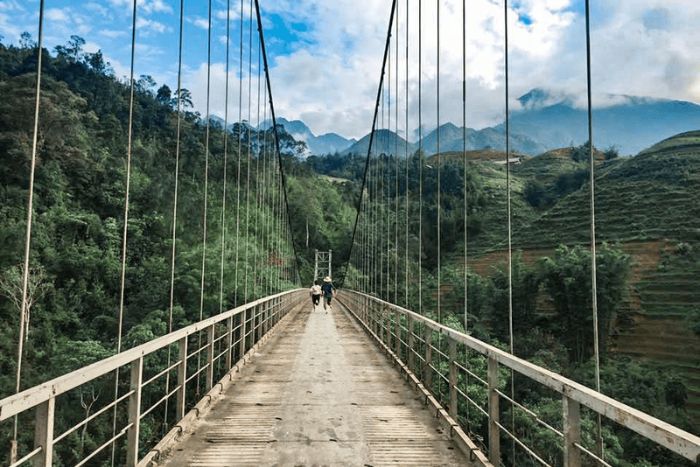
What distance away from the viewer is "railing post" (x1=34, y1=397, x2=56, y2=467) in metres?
1.65

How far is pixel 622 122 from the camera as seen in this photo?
13775 centimetres

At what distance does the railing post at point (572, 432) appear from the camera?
1.81 m

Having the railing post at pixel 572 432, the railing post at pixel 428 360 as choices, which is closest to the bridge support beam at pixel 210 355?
the railing post at pixel 428 360

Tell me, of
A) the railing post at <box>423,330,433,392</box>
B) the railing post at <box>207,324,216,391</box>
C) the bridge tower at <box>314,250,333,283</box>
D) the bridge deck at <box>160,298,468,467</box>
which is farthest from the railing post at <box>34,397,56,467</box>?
the bridge tower at <box>314,250,333,283</box>

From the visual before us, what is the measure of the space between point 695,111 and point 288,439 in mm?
169964

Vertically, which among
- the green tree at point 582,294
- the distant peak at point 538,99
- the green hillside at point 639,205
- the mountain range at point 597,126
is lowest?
the green tree at point 582,294

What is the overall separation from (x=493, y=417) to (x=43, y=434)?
2.05 m

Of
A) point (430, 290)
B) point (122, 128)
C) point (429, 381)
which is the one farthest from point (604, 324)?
point (122, 128)

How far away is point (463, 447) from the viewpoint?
2.95 m

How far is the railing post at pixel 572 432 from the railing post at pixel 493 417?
78 cm

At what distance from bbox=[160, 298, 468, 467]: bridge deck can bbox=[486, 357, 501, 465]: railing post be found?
173 mm

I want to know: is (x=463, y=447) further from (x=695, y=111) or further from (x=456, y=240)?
(x=695, y=111)

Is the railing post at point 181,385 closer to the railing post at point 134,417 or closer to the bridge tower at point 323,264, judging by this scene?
the railing post at point 134,417

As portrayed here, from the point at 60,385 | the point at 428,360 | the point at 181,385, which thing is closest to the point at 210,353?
the point at 181,385
